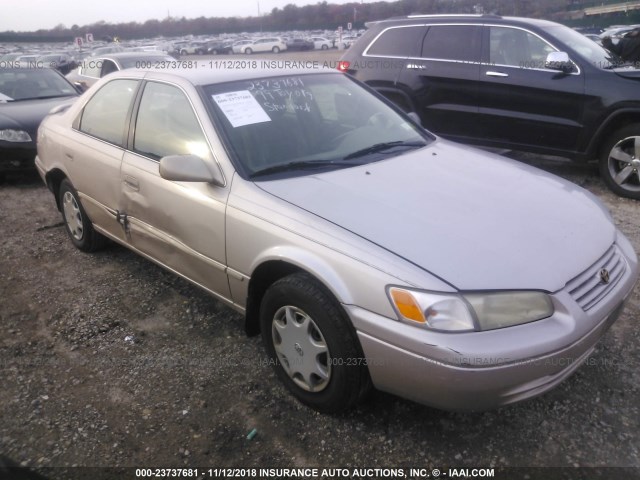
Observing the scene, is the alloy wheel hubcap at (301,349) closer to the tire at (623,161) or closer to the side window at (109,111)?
the side window at (109,111)

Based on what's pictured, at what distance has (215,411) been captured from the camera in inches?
104

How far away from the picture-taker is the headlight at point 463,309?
2.03 meters

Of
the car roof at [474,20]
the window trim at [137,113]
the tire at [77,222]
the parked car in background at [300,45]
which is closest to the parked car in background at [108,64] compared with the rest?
the car roof at [474,20]

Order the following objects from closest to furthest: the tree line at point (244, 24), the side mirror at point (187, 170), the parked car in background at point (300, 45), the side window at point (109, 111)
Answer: the side mirror at point (187, 170) → the side window at point (109, 111) → the parked car in background at point (300, 45) → the tree line at point (244, 24)

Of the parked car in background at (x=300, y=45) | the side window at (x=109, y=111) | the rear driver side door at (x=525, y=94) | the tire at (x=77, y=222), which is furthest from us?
the parked car in background at (x=300, y=45)

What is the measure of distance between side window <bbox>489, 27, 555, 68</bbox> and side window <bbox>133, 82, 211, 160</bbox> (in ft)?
13.6

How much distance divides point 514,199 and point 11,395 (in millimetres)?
2812

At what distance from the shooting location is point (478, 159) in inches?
130

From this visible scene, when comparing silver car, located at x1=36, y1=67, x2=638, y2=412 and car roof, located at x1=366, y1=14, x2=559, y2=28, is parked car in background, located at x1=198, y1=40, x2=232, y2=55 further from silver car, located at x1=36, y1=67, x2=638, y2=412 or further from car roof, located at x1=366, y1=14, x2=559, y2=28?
silver car, located at x1=36, y1=67, x2=638, y2=412

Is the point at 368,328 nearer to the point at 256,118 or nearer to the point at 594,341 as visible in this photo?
the point at 594,341

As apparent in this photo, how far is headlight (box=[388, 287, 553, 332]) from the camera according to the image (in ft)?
6.66

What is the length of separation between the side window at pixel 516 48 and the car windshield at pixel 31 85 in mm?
5988

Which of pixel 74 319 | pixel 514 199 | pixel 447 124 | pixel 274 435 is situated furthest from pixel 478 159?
pixel 447 124

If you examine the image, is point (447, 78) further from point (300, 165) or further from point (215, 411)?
point (215, 411)
